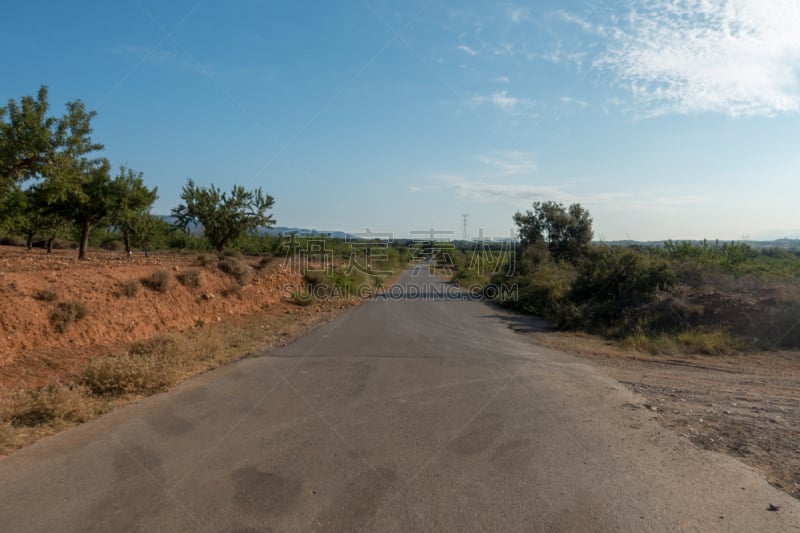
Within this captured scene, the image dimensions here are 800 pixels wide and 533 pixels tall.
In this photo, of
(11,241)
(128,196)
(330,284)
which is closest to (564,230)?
(330,284)

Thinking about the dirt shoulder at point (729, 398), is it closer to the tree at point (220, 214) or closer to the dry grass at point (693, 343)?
the dry grass at point (693, 343)

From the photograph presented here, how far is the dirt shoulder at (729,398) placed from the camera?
5.26 metres

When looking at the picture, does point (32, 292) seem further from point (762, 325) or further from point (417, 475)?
point (762, 325)

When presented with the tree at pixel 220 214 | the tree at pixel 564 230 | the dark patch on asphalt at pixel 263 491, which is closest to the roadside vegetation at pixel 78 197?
the tree at pixel 220 214

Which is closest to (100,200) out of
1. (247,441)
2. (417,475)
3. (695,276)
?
(247,441)

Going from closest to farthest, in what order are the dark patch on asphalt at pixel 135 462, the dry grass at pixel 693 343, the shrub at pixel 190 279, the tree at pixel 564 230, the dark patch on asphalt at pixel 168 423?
the dark patch on asphalt at pixel 135 462 < the dark patch on asphalt at pixel 168 423 < the dry grass at pixel 693 343 < the shrub at pixel 190 279 < the tree at pixel 564 230

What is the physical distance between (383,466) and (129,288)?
33.6ft

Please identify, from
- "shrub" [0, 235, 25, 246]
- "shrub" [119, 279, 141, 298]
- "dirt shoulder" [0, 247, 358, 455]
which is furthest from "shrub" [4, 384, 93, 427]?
"shrub" [0, 235, 25, 246]

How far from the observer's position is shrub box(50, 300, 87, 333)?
9766mm

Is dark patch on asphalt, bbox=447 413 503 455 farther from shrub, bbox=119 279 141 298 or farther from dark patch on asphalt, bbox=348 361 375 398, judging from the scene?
shrub, bbox=119 279 141 298

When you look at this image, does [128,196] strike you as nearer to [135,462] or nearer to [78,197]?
[78,197]

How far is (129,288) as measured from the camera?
12.4m

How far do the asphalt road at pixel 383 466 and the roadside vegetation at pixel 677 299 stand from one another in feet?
21.7

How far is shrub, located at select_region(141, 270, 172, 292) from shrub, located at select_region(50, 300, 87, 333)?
10.2 feet
